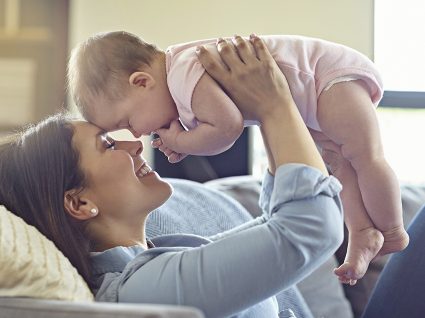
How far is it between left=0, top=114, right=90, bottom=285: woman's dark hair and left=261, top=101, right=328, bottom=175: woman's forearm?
1.24 feet

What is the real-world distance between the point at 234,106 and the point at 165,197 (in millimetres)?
240

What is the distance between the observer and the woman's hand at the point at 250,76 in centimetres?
126

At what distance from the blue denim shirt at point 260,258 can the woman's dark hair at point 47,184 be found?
7.3 inches

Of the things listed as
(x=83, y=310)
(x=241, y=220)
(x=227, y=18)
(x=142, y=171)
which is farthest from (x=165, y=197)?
(x=227, y=18)

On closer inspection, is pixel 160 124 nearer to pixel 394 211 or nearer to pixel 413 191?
pixel 394 211

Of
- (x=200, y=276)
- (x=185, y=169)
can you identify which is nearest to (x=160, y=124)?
(x=200, y=276)

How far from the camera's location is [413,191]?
2.54m

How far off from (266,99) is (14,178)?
0.47 meters

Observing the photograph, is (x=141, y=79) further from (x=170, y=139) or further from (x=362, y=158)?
(x=362, y=158)

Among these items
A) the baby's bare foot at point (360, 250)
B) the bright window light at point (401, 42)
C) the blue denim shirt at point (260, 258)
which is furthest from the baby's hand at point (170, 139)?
the bright window light at point (401, 42)

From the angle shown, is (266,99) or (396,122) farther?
(396,122)

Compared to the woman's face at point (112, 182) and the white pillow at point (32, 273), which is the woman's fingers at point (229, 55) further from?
the white pillow at point (32, 273)

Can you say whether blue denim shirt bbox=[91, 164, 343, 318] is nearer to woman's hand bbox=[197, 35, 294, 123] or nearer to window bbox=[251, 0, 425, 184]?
woman's hand bbox=[197, 35, 294, 123]

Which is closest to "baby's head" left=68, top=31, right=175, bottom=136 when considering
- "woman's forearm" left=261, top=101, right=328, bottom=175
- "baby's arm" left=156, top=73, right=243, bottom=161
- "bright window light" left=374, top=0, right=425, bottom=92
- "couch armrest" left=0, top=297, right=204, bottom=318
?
"baby's arm" left=156, top=73, right=243, bottom=161
